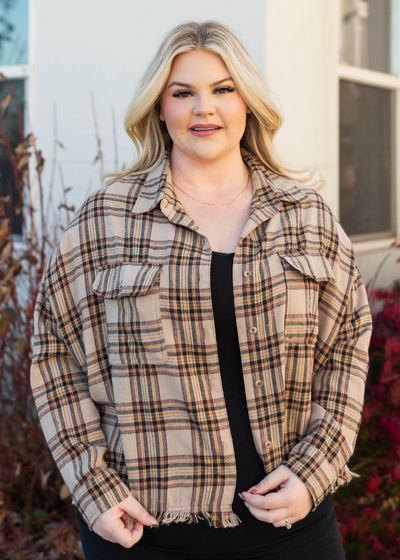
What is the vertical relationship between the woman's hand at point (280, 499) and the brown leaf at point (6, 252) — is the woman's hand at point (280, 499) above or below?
below

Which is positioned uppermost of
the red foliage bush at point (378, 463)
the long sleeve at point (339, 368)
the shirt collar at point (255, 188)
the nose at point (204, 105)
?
the nose at point (204, 105)

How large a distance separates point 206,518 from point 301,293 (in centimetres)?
68

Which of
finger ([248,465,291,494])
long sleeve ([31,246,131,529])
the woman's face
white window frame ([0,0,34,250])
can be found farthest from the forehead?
white window frame ([0,0,34,250])

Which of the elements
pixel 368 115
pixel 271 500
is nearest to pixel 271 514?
pixel 271 500

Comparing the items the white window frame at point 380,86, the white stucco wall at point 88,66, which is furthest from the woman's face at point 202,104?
the white window frame at point 380,86

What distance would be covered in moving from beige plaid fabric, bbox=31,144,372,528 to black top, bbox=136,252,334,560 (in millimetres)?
27

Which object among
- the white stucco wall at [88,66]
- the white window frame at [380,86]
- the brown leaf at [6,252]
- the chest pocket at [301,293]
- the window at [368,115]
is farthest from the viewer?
the window at [368,115]

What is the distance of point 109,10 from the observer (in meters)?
3.13

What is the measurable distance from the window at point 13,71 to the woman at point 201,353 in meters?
2.02

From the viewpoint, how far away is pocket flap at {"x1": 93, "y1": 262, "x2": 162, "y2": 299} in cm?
170

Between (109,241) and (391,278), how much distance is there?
2523 millimetres

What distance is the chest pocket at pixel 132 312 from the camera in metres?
1.70

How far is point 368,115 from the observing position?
12.4 feet

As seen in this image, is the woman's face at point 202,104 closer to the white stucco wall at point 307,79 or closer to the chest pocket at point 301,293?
the chest pocket at point 301,293
